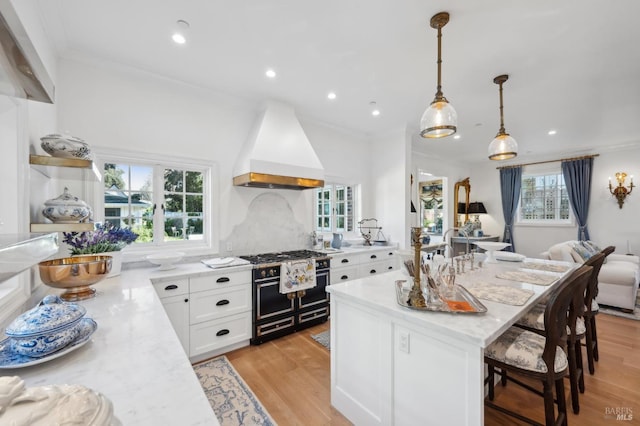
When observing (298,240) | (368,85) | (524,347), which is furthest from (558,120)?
(298,240)

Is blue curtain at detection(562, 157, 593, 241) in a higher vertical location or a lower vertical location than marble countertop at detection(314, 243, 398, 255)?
higher

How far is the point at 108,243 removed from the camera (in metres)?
2.06

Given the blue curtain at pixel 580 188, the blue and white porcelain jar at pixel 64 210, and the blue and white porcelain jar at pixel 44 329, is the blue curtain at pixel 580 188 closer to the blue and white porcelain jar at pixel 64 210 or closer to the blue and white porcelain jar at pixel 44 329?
the blue and white porcelain jar at pixel 44 329

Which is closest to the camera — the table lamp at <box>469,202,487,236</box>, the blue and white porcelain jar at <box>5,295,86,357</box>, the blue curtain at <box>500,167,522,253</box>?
the blue and white porcelain jar at <box>5,295,86,357</box>

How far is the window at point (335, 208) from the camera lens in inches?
174

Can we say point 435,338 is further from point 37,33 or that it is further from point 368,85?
point 37,33

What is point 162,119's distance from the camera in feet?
9.23

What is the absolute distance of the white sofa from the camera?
3645 mm

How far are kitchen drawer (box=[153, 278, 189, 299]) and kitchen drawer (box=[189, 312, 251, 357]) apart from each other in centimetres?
37

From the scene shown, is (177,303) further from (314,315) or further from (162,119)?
(162,119)

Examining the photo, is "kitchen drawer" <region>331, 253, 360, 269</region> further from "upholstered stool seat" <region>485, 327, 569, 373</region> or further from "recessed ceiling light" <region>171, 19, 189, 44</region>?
"recessed ceiling light" <region>171, 19, 189, 44</region>

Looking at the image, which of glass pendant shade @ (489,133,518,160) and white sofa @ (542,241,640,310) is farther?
white sofa @ (542,241,640,310)

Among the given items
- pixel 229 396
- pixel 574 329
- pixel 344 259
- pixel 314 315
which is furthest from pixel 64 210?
pixel 574 329

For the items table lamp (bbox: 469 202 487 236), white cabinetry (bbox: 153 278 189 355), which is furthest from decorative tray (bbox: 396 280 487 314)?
table lamp (bbox: 469 202 487 236)
